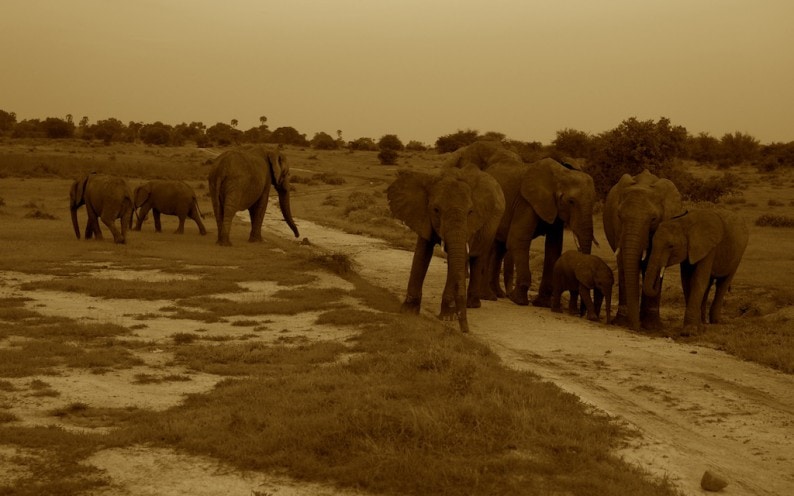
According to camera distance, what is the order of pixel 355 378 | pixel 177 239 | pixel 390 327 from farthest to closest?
pixel 177 239 → pixel 390 327 → pixel 355 378

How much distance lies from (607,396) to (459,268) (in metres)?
3.97

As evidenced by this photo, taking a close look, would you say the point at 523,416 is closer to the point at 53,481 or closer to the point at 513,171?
the point at 53,481

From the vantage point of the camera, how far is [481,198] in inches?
564

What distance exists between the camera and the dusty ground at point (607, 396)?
7031 mm

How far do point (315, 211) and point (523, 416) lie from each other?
31.0 m

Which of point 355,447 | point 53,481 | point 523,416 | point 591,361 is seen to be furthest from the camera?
point 591,361

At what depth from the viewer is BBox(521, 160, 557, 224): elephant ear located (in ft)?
56.4

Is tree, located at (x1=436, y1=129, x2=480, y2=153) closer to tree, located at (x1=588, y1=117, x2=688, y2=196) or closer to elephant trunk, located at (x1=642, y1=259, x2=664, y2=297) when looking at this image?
tree, located at (x1=588, y1=117, x2=688, y2=196)

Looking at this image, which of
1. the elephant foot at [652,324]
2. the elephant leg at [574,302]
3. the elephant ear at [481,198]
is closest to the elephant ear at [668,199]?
the elephant foot at [652,324]

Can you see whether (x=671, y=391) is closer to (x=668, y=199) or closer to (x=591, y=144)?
(x=668, y=199)

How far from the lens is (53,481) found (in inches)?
261

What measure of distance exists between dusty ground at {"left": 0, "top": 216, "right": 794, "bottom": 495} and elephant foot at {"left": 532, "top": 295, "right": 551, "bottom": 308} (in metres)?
1.04

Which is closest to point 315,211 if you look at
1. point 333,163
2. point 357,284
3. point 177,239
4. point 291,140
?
point 177,239

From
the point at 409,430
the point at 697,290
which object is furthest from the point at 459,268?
the point at 409,430
